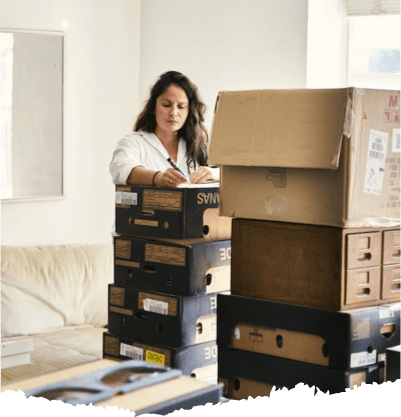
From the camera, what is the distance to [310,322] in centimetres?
185

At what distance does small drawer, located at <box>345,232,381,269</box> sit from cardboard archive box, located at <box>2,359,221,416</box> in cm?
80

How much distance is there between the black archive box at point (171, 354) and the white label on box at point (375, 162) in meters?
0.82

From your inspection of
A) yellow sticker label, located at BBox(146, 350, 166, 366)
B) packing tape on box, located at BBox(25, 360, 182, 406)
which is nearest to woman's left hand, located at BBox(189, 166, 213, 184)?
yellow sticker label, located at BBox(146, 350, 166, 366)

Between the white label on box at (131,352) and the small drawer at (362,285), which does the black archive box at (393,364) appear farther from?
the white label on box at (131,352)

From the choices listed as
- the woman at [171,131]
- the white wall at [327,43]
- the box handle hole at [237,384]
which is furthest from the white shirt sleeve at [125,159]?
the white wall at [327,43]

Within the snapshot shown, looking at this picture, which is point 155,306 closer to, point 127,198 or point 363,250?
point 127,198

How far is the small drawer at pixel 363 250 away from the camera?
1.83 metres

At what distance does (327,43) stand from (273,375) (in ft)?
7.89

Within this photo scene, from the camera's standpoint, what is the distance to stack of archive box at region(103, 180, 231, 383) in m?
2.25

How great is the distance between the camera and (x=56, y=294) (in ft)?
12.0

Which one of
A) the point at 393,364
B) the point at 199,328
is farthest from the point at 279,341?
the point at 199,328

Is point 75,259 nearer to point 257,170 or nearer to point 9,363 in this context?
point 9,363

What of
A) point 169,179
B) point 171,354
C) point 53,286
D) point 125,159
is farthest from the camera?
point 53,286

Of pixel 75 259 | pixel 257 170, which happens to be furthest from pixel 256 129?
pixel 75 259
